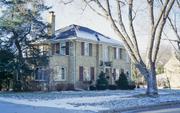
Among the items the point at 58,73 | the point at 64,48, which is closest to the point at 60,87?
the point at 58,73

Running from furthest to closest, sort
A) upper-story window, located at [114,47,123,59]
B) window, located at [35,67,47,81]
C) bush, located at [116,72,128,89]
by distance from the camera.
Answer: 1. upper-story window, located at [114,47,123,59]
2. bush, located at [116,72,128,89]
3. window, located at [35,67,47,81]

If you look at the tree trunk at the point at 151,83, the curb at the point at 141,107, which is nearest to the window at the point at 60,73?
the tree trunk at the point at 151,83

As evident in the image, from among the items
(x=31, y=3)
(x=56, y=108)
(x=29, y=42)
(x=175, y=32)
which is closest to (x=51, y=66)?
(x=29, y=42)

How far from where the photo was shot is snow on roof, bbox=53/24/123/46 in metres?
48.2

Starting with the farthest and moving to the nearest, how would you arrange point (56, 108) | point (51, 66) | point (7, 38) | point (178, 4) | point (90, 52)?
point (90, 52) < point (51, 66) < point (7, 38) < point (178, 4) < point (56, 108)

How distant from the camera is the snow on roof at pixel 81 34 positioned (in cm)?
4819

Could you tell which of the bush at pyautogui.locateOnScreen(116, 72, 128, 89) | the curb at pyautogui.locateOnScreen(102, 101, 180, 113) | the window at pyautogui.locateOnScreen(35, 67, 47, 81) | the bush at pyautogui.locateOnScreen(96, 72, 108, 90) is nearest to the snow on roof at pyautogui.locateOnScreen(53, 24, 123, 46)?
the bush at pyautogui.locateOnScreen(96, 72, 108, 90)

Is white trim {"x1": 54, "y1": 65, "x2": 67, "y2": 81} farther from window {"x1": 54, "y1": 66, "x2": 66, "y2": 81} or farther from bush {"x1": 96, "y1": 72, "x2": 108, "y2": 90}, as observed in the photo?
bush {"x1": 96, "y1": 72, "x2": 108, "y2": 90}

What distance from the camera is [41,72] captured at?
45.5m

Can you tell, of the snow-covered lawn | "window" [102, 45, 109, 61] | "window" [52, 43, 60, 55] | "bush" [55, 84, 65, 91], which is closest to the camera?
the snow-covered lawn

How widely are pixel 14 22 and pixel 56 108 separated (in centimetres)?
2016

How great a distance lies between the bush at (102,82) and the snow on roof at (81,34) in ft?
14.1

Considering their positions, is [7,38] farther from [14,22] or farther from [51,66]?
[51,66]

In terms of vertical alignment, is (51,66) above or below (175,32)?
below
